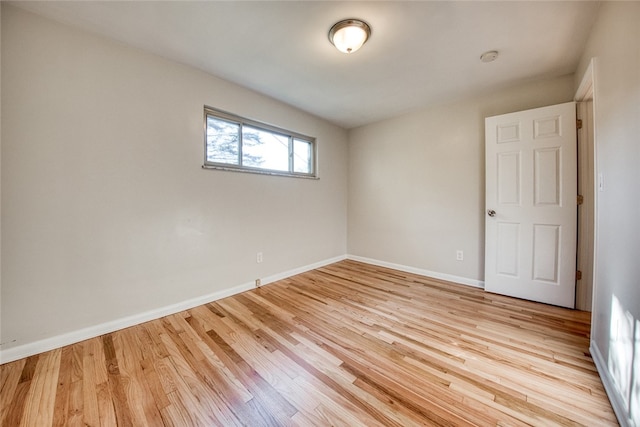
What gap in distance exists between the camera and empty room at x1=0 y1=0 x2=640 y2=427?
123 cm

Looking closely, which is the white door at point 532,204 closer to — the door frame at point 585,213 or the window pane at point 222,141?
the door frame at point 585,213

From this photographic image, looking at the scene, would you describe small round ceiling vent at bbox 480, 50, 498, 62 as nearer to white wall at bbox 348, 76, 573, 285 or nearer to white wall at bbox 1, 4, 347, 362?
white wall at bbox 348, 76, 573, 285

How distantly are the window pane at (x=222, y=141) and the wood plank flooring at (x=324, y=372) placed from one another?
1628 mm

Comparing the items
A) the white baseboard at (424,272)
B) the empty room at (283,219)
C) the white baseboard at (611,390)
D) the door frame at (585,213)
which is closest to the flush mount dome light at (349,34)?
the empty room at (283,219)

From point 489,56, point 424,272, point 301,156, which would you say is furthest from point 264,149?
point 424,272

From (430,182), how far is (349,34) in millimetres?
2210

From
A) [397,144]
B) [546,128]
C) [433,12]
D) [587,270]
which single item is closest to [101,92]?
[433,12]

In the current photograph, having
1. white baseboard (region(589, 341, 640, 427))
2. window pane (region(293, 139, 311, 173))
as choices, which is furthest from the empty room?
window pane (region(293, 139, 311, 173))

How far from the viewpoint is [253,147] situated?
287 cm

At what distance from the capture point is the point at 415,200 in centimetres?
337

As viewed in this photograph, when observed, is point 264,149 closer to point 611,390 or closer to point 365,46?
point 365,46

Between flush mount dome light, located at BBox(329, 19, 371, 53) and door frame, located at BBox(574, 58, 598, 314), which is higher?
flush mount dome light, located at BBox(329, 19, 371, 53)

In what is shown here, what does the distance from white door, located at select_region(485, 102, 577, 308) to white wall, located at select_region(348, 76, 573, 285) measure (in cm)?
21

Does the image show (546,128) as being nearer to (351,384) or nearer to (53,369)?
(351,384)
